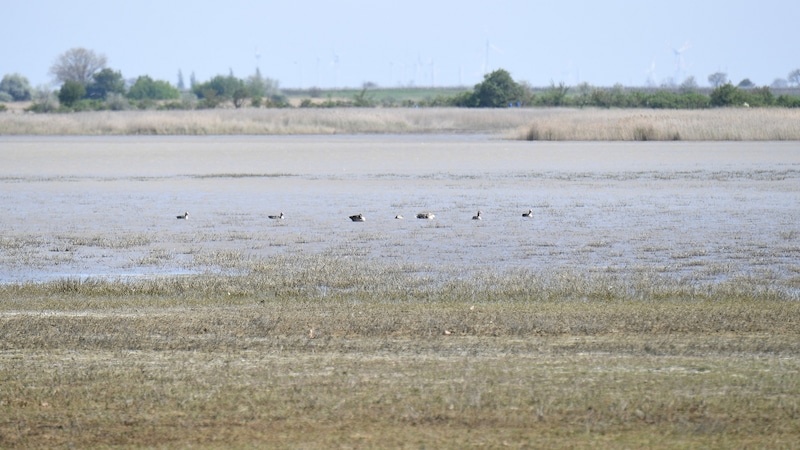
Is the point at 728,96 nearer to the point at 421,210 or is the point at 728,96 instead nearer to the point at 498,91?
the point at 498,91

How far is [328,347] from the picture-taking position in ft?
30.6

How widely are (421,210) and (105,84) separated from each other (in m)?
130

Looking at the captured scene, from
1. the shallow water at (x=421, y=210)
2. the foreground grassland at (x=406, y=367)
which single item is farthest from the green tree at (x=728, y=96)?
the foreground grassland at (x=406, y=367)

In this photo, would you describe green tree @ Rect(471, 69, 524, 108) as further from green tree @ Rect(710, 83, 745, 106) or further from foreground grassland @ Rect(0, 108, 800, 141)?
green tree @ Rect(710, 83, 745, 106)

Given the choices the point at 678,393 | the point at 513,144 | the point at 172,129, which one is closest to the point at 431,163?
the point at 513,144

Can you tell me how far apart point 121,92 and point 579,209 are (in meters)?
130

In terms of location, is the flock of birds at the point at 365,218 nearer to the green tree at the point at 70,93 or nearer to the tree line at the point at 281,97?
the tree line at the point at 281,97

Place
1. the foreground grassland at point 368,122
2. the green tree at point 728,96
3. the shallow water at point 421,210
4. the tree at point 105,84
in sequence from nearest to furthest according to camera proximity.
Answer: the shallow water at point 421,210, the foreground grassland at point 368,122, the green tree at point 728,96, the tree at point 105,84

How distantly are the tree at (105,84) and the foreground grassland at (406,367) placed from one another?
13739 cm

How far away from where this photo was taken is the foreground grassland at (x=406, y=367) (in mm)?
6969

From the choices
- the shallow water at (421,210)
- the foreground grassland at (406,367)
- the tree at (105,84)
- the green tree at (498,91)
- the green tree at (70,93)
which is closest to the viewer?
the foreground grassland at (406,367)

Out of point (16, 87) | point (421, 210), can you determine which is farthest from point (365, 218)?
point (16, 87)

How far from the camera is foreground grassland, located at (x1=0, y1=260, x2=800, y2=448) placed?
6.97m

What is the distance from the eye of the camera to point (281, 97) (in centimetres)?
14338
